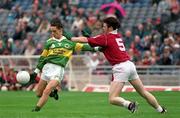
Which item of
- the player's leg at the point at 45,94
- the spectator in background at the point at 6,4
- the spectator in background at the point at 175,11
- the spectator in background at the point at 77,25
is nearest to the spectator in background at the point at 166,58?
the spectator in background at the point at 175,11

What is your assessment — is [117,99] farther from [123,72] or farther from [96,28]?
[96,28]

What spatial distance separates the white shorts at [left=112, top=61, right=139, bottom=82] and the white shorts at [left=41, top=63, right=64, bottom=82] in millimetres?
2267

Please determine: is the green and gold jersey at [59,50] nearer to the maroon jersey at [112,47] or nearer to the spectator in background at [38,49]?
the maroon jersey at [112,47]

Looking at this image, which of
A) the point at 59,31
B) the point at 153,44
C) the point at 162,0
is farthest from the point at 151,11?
the point at 59,31

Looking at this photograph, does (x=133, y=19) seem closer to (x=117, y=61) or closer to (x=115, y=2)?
(x=115, y=2)

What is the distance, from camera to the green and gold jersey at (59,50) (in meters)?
17.3

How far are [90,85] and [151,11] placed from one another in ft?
18.0

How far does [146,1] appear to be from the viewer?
35000 millimetres

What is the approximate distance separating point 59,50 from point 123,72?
2.82m

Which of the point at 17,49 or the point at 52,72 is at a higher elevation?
the point at 52,72

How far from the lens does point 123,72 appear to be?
49.3ft

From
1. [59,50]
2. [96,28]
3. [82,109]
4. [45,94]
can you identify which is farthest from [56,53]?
[96,28]

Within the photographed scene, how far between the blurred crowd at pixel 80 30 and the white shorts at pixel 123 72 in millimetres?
14807

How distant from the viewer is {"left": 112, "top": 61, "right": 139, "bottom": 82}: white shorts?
15031 millimetres
